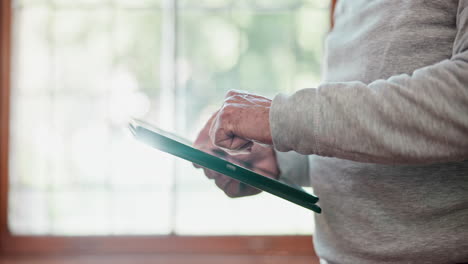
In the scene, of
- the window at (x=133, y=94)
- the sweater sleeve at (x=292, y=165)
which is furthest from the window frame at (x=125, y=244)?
the sweater sleeve at (x=292, y=165)

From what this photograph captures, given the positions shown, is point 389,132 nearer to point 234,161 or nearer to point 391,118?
point 391,118

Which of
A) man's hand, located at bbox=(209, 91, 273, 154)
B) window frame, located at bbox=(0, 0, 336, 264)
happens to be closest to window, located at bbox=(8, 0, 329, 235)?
window frame, located at bbox=(0, 0, 336, 264)

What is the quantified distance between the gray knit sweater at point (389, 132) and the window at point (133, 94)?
1084mm

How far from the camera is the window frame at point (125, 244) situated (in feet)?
5.79

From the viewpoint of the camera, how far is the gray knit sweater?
459 mm

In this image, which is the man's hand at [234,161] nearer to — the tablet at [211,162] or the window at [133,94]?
the tablet at [211,162]

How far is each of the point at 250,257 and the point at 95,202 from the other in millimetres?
702

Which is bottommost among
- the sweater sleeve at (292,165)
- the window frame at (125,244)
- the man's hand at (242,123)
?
the window frame at (125,244)

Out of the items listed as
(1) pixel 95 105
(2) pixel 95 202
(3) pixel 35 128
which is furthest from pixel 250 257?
(3) pixel 35 128

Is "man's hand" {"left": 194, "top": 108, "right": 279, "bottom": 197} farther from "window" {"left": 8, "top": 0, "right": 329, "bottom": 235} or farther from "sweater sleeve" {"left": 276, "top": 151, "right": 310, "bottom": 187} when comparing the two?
"window" {"left": 8, "top": 0, "right": 329, "bottom": 235}

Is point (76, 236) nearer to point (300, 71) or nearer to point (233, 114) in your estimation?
point (300, 71)

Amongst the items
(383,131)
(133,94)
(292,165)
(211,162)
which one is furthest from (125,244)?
(383,131)

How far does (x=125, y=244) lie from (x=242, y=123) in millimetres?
1416

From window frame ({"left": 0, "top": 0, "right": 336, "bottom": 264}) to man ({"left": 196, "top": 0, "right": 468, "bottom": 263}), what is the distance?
108cm
